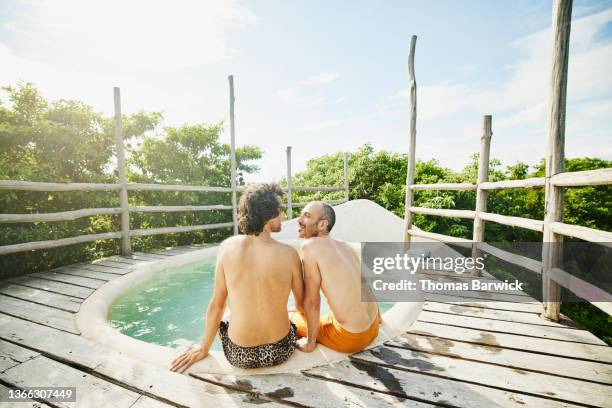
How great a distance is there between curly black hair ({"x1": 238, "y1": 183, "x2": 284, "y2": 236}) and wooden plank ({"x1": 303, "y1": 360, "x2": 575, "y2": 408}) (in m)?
0.96

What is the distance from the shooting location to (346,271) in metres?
1.83

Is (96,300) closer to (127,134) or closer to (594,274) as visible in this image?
(127,134)

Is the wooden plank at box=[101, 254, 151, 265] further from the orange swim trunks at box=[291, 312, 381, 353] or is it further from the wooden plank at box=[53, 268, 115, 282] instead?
the orange swim trunks at box=[291, 312, 381, 353]

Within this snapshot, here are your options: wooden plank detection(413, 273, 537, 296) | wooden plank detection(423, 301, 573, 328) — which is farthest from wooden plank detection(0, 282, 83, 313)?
wooden plank detection(413, 273, 537, 296)

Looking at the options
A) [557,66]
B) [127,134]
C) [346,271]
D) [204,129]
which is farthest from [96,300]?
[204,129]

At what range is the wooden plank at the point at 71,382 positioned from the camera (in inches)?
62.1

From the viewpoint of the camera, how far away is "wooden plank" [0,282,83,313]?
2877 mm

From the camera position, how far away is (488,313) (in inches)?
104

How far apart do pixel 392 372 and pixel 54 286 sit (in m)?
3.91

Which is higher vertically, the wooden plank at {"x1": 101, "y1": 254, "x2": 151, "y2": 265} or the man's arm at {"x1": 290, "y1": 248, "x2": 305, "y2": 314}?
the man's arm at {"x1": 290, "y1": 248, "x2": 305, "y2": 314}

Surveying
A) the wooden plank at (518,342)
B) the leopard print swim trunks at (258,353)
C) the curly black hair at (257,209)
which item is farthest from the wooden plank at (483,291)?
the curly black hair at (257,209)

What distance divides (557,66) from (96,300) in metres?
4.76

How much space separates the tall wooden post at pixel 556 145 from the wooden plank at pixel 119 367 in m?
2.53

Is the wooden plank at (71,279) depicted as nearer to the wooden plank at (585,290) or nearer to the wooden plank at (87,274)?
the wooden plank at (87,274)
